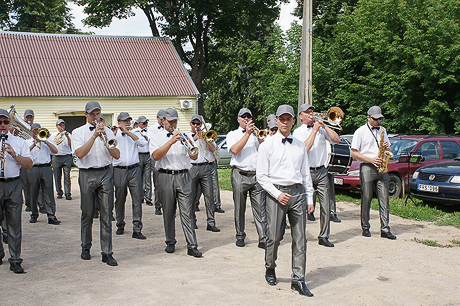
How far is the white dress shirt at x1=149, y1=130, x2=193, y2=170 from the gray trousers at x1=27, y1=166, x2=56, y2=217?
12.4ft

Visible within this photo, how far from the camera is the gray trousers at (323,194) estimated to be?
8.44m

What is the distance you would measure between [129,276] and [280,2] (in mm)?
33141

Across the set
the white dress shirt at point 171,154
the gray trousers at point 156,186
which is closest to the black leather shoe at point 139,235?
the gray trousers at point 156,186

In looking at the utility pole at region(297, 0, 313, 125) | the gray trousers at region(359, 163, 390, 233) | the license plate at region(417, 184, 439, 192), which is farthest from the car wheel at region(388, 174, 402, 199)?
the gray trousers at region(359, 163, 390, 233)

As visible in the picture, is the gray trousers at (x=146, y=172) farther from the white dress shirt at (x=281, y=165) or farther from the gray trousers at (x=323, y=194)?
the white dress shirt at (x=281, y=165)

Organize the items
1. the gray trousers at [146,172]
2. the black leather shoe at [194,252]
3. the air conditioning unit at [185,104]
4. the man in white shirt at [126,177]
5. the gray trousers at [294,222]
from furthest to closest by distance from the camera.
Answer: the air conditioning unit at [185,104], the gray trousers at [146,172], the man in white shirt at [126,177], the black leather shoe at [194,252], the gray trousers at [294,222]

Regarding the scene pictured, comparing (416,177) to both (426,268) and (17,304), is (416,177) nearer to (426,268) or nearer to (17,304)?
(426,268)

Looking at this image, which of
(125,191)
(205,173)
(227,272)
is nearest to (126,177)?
(125,191)

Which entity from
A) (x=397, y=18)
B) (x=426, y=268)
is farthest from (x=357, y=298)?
(x=397, y=18)

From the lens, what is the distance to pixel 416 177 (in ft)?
39.0

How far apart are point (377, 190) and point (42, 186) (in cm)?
674

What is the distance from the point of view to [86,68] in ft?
91.1

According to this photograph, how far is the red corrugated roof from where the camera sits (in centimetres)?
2625

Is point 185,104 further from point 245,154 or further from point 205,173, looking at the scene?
point 245,154
